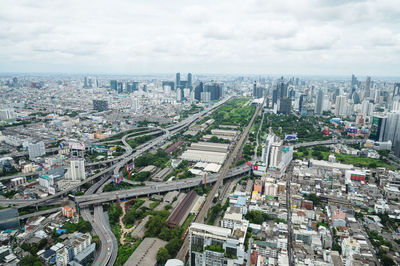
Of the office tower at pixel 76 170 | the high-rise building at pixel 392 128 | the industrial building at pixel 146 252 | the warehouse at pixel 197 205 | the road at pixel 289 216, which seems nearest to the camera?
the industrial building at pixel 146 252

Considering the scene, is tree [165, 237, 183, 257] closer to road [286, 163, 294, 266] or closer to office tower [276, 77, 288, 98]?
road [286, 163, 294, 266]

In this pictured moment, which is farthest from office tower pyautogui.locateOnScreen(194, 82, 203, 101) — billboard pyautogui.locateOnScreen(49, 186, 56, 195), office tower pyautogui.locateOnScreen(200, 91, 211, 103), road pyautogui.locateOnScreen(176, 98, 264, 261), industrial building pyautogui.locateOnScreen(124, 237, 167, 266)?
industrial building pyautogui.locateOnScreen(124, 237, 167, 266)

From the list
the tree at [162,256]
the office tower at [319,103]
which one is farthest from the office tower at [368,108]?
the tree at [162,256]

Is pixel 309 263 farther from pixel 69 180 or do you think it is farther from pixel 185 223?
pixel 69 180

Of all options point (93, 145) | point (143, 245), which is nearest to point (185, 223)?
point (143, 245)

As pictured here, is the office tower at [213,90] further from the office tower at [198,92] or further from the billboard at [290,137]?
the billboard at [290,137]

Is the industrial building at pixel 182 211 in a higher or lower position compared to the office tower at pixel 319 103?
lower
